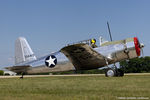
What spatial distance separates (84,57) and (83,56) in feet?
0.60

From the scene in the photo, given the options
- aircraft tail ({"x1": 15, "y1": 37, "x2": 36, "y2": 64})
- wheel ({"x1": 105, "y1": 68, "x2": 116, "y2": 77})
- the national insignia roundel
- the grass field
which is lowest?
the grass field

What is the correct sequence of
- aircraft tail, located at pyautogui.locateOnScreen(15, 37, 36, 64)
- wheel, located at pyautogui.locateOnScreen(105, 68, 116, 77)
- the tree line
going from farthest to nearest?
the tree line → aircraft tail, located at pyautogui.locateOnScreen(15, 37, 36, 64) → wheel, located at pyautogui.locateOnScreen(105, 68, 116, 77)

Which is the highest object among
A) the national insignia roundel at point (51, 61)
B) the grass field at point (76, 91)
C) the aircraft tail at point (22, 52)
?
the aircraft tail at point (22, 52)

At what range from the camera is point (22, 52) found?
72.4 feet

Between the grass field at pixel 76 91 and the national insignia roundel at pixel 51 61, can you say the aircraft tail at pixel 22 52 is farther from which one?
the grass field at pixel 76 91

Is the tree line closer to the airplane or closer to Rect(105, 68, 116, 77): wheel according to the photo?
the airplane

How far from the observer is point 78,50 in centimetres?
1786

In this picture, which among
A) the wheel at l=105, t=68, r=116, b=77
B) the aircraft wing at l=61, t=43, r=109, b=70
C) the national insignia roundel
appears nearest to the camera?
the wheel at l=105, t=68, r=116, b=77

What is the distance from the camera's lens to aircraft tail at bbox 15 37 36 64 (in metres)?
22.0

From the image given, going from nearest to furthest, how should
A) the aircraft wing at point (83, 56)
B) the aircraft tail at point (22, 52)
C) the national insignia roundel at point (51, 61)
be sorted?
the aircraft wing at point (83, 56), the national insignia roundel at point (51, 61), the aircraft tail at point (22, 52)

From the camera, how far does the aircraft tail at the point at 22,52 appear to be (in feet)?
72.3

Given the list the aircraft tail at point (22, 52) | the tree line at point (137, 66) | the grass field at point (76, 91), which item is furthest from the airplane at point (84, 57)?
the tree line at point (137, 66)

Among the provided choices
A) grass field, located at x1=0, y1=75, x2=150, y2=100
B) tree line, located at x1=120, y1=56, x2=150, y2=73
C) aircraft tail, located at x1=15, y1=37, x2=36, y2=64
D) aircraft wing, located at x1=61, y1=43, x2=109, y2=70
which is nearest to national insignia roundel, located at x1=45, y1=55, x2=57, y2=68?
aircraft wing, located at x1=61, y1=43, x2=109, y2=70

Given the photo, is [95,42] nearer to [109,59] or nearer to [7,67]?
[109,59]
